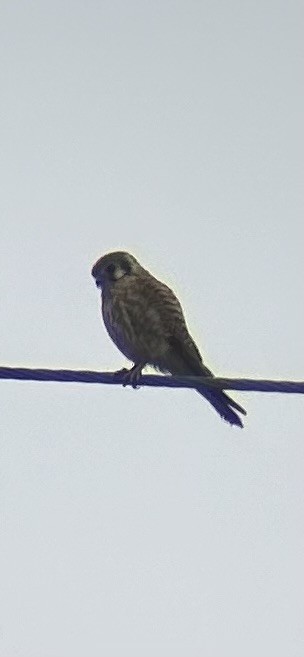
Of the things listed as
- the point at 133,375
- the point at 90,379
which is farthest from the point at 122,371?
the point at 90,379

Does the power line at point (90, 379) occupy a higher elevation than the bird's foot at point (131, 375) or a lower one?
lower

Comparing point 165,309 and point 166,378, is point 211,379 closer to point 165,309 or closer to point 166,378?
point 166,378

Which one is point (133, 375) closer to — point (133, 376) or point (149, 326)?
point (133, 376)

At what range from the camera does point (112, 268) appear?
810cm

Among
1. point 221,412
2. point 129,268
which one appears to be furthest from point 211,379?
point 129,268

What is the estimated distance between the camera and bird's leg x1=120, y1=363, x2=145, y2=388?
674 cm

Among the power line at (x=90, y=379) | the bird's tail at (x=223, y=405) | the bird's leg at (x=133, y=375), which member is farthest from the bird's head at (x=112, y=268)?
the power line at (x=90, y=379)

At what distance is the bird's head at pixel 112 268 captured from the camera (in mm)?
8078

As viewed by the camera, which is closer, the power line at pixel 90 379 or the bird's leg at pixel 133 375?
the power line at pixel 90 379

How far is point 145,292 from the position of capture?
308 inches

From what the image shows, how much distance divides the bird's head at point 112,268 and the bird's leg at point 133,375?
715mm

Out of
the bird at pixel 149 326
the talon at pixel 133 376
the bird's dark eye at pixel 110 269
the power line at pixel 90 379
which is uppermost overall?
the bird's dark eye at pixel 110 269

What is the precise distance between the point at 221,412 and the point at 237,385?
5.61ft

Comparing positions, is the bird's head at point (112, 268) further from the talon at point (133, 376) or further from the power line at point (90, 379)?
the power line at point (90, 379)
